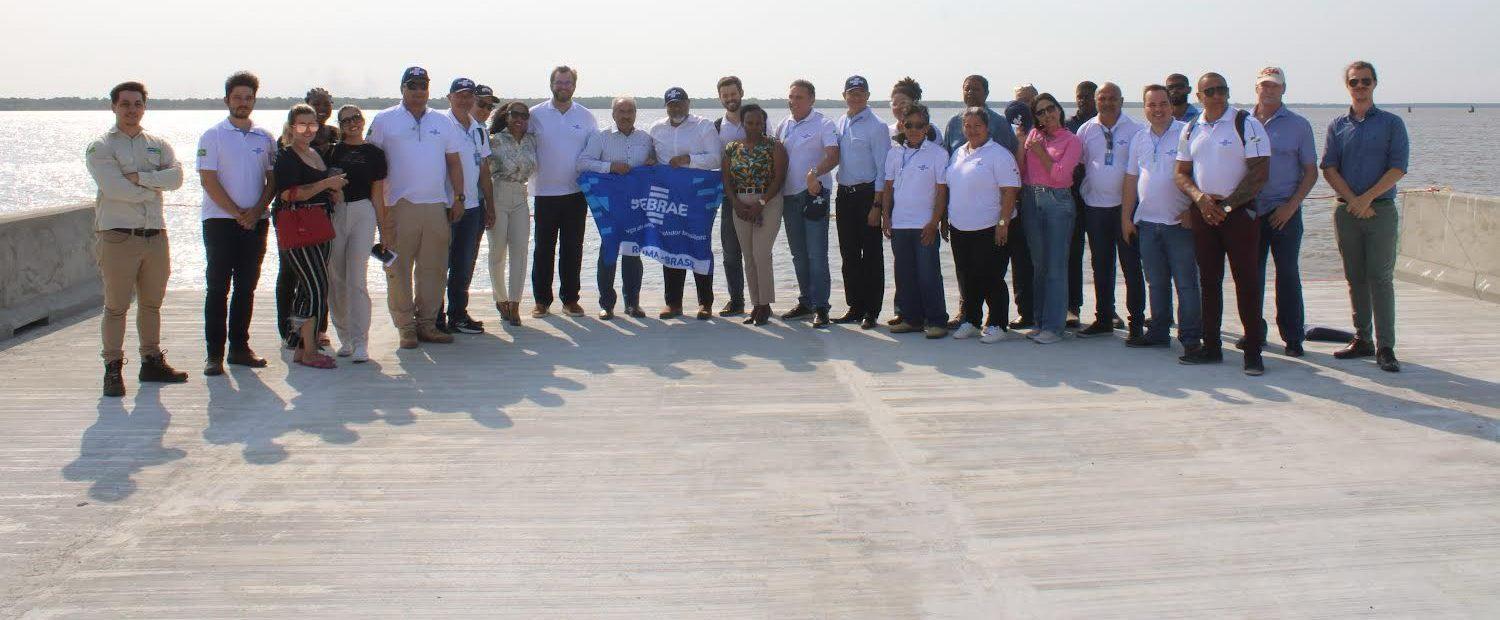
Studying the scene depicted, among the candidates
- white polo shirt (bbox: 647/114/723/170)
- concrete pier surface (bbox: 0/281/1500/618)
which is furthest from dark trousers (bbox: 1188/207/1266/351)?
white polo shirt (bbox: 647/114/723/170)

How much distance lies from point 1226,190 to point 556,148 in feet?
14.8

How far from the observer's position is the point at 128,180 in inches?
260

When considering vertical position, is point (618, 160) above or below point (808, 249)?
above

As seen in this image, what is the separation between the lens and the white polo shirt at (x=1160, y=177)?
7.22 m

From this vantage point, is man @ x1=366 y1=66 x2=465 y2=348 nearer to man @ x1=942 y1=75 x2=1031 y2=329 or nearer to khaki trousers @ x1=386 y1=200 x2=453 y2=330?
khaki trousers @ x1=386 y1=200 x2=453 y2=330

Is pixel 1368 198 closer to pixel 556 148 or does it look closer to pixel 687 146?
pixel 687 146

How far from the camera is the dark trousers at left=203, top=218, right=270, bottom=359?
280 inches

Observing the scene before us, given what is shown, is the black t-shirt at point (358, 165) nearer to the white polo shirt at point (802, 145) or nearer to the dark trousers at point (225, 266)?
the dark trousers at point (225, 266)

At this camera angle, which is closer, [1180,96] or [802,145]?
[1180,96]

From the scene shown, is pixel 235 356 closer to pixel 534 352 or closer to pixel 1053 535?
pixel 534 352

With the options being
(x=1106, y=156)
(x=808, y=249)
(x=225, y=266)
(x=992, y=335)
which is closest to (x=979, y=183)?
(x=1106, y=156)

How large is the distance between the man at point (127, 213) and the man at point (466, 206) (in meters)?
1.84

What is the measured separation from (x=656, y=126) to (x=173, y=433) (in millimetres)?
4582

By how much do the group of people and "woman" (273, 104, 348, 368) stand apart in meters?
0.01
